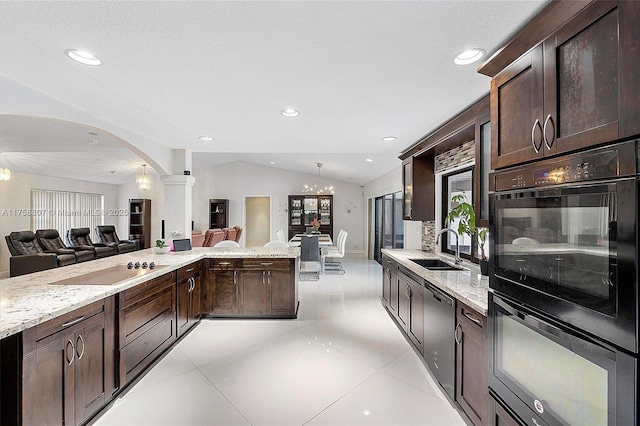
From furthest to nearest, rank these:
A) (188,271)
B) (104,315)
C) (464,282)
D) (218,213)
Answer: (218,213) < (188,271) < (464,282) < (104,315)

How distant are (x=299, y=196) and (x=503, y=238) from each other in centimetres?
883

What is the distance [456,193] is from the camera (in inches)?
142

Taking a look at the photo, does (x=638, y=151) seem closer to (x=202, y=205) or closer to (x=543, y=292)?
(x=543, y=292)

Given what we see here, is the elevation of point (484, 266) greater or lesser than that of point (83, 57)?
lesser

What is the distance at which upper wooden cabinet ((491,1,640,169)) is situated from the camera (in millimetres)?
902

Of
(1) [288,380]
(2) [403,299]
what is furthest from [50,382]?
(2) [403,299]

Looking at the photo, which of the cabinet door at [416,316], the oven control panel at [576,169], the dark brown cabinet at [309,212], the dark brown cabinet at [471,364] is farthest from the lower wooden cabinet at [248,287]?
the dark brown cabinet at [309,212]

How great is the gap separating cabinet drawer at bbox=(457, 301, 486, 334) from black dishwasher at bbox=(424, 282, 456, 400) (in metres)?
0.08

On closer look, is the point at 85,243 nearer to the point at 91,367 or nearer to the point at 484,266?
the point at 91,367

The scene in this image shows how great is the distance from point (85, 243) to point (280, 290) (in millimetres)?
7470

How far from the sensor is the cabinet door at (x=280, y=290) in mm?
3777

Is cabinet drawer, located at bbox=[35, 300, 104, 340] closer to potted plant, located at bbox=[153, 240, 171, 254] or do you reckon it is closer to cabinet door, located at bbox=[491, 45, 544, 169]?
potted plant, located at bbox=[153, 240, 171, 254]

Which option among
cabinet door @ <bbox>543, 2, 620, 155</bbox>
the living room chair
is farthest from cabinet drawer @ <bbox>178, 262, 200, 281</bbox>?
the living room chair

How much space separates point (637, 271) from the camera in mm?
855
